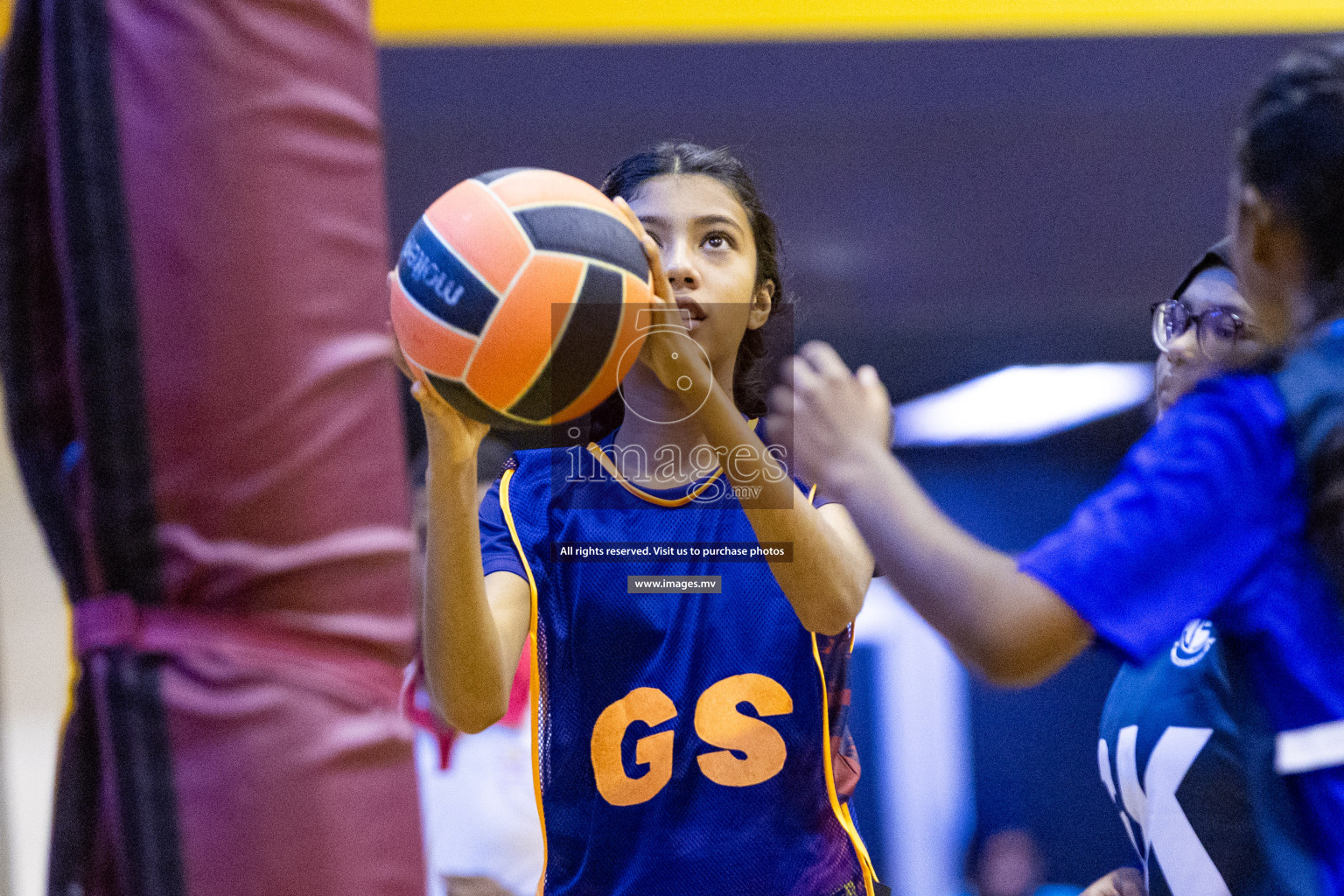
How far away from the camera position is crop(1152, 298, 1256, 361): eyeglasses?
→ 161 centimetres

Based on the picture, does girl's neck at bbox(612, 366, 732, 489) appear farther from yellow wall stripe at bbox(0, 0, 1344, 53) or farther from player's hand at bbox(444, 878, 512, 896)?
yellow wall stripe at bbox(0, 0, 1344, 53)

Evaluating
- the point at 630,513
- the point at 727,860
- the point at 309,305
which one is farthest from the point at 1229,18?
the point at 309,305

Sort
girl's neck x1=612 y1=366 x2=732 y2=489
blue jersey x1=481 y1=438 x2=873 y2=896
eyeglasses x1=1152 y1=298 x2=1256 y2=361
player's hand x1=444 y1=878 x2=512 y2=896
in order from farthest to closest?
player's hand x1=444 y1=878 x2=512 y2=896 < eyeglasses x1=1152 y1=298 x2=1256 y2=361 < girl's neck x1=612 y1=366 x2=732 y2=489 < blue jersey x1=481 y1=438 x2=873 y2=896

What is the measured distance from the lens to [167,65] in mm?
903

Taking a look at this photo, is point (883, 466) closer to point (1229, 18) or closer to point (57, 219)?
point (57, 219)

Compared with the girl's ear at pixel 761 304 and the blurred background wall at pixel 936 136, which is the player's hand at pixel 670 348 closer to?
the girl's ear at pixel 761 304

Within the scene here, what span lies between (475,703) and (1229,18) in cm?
310

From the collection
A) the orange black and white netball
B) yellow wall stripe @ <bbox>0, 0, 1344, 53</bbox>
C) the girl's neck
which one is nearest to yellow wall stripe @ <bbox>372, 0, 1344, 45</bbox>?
yellow wall stripe @ <bbox>0, 0, 1344, 53</bbox>

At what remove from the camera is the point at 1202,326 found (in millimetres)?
1682

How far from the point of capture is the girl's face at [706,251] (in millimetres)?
1438

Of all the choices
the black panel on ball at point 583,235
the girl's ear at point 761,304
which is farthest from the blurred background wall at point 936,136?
the black panel on ball at point 583,235

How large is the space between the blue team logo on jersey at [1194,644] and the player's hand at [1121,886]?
0.35 m

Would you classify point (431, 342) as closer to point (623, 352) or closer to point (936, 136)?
point (623, 352)

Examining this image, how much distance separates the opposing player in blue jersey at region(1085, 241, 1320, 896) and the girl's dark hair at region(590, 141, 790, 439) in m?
0.57
